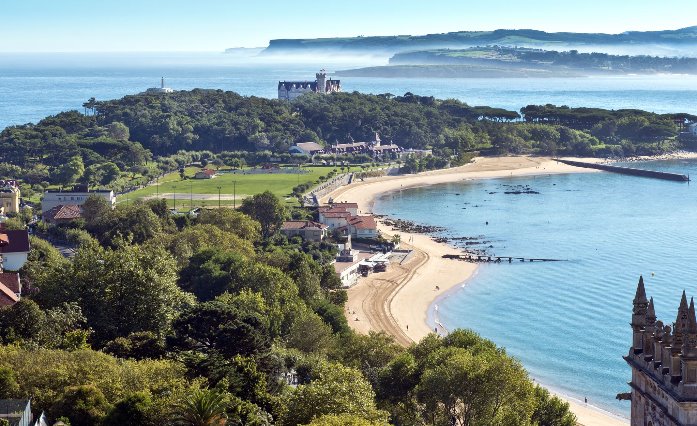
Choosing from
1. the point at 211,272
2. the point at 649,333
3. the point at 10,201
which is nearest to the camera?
the point at 649,333

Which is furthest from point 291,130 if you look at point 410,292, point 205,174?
point 410,292

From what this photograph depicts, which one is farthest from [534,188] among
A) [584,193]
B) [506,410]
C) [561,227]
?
[506,410]

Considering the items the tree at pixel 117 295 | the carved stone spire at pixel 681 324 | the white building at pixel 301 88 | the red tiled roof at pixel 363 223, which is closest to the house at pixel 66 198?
the red tiled roof at pixel 363 223

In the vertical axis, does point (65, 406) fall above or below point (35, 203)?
above

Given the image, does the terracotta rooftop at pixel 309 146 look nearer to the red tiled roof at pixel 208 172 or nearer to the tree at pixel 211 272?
the red tiled roof at pixel 208 172

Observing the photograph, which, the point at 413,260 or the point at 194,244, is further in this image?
the point at 413,260

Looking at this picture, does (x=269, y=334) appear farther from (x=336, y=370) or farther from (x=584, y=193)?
(x=584, y=193)

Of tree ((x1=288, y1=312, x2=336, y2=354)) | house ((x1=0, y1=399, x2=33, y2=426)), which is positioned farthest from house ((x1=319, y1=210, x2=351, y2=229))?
house ((x1=0, y1=399, x2=33, y2=426))

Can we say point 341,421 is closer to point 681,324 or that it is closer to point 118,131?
point 681,324
